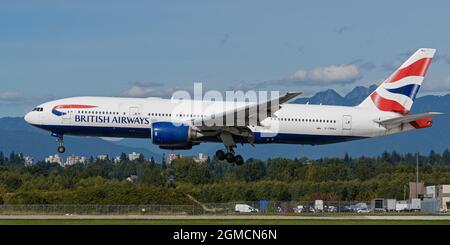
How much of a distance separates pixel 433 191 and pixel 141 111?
174 feet

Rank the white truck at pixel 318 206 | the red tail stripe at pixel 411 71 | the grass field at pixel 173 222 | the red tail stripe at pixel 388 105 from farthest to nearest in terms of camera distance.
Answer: the white truck at pixel 318 206, the red tail stripe at pixel 411 71, the red tail stripe at pixel 388 105, the grass field at pixel 173 222

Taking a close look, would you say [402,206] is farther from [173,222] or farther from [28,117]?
[173,222]

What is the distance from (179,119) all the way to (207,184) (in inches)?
1853

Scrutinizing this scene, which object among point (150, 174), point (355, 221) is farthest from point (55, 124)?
point (150, 174)

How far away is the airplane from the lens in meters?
55.8

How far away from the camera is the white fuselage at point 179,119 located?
2208 inches

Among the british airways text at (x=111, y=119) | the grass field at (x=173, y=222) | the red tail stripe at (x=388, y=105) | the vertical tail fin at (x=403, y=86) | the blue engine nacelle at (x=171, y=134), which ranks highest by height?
the vertical tail fin at (x=403, y=86)

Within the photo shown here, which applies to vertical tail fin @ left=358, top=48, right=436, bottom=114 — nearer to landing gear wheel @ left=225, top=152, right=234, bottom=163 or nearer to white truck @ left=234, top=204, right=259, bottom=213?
landing gear wheel @ left=225, top=152, right=234, bottom=163

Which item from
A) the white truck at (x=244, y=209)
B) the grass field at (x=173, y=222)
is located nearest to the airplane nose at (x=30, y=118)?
the grass field at (x=173, y=222)

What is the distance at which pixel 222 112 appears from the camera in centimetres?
5606

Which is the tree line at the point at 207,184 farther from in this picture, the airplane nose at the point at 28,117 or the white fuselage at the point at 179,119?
the white fuselage at the point at 179,119

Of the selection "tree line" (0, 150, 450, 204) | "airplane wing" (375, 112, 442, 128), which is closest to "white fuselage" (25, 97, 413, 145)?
"airplane wing" (375, 112, 442, 128)

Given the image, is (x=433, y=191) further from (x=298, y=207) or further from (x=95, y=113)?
(x=95, y=113)

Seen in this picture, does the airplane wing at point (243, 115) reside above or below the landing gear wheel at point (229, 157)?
above
